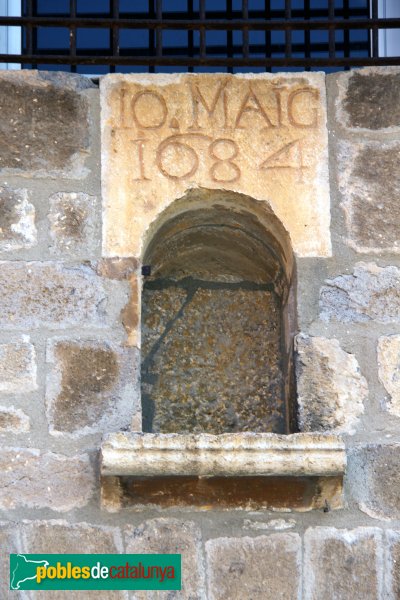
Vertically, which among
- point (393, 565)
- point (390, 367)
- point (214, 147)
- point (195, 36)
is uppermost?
point (195, 36)

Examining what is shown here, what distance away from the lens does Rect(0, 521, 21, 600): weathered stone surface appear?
9.07ft

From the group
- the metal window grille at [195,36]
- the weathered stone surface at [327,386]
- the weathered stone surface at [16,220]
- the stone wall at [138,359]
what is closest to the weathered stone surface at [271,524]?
the stone wall at [138,359]

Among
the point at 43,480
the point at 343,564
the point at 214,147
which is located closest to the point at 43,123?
the point at 214,147

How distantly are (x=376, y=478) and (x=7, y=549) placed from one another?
90 centimetres

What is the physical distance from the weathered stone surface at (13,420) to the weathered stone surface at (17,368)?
46 mm

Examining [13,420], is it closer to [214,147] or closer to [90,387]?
[90,387]

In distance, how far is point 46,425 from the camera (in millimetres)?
2885

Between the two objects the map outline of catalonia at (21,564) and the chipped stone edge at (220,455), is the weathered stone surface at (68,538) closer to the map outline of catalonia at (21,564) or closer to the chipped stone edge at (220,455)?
the map outline of catalonia at (21,564)

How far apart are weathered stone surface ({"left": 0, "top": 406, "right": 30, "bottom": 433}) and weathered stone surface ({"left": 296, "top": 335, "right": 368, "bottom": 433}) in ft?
2.22

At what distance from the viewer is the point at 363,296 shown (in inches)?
119

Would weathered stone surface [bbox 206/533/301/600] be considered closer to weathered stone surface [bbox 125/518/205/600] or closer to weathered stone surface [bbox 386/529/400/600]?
weathered stone surface [bbox 125/518/205/600]

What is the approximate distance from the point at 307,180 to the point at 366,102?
0.28 metres

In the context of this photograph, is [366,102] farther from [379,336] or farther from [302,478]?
[302,478]

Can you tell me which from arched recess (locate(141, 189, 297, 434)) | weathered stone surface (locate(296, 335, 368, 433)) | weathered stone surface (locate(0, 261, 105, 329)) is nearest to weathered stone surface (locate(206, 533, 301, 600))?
weathered stone surface (locate(296, 335, 368, 433))
